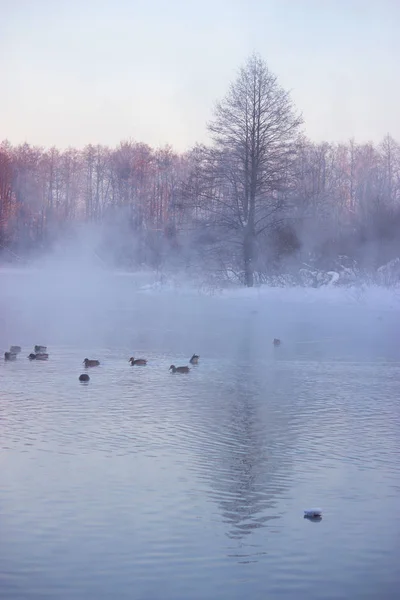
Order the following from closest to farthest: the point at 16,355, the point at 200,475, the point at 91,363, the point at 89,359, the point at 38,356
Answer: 1. the point at 200,475
2. the point at 91,363
3. the point at 38,356
4. the point at 16,355
5. the point at 89,359

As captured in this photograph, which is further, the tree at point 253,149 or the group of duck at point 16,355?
the tree at point 253,149

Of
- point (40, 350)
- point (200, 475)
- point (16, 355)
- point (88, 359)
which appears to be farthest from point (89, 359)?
point (200, 475)

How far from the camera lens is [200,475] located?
7121 mm

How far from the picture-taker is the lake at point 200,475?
5062mm

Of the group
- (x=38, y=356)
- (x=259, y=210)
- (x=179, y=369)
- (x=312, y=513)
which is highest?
(x=259, y=210)

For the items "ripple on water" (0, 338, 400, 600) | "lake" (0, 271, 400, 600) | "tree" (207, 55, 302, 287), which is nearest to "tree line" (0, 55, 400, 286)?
"tree" (207, 55, 302, 287)

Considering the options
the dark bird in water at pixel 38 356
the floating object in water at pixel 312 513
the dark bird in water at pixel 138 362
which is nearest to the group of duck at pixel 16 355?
the dark bird in water at pixel 38 356

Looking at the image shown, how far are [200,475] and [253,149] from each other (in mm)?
29280

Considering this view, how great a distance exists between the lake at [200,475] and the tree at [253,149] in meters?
20.2

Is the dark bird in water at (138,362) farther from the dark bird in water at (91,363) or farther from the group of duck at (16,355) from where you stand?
the group of duck at (16,355)

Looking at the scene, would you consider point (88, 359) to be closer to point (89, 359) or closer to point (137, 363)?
point (89, 359)

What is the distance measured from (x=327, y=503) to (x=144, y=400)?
451 centimetres

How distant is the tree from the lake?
20249 millimetres

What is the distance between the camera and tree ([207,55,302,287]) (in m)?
35.3
